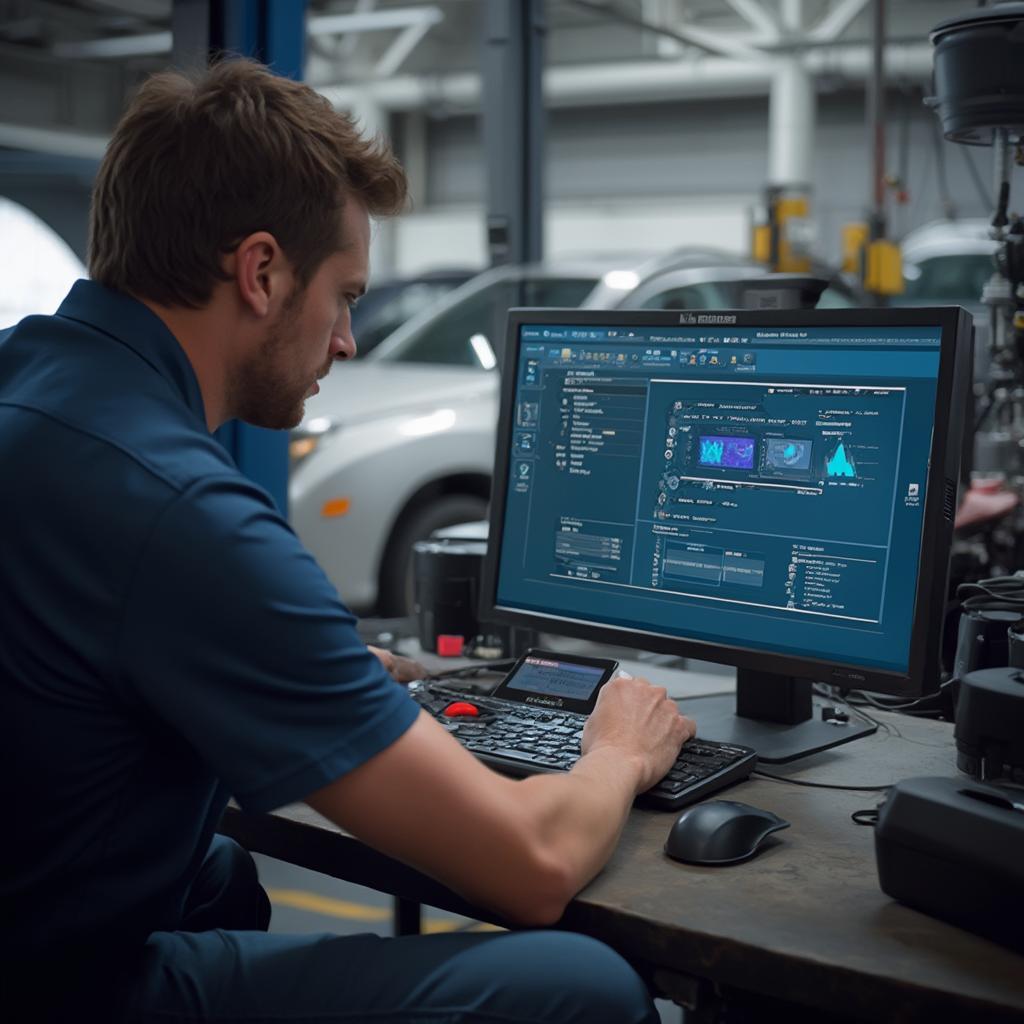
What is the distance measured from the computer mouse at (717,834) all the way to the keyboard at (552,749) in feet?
0.32

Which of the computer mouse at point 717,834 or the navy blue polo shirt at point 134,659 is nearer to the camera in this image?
the navy blue polo shirt at point 134,659

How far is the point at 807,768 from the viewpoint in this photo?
1562 millimetres

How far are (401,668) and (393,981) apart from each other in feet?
2.51

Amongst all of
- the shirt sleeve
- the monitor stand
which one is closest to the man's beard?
the shirt sleeve

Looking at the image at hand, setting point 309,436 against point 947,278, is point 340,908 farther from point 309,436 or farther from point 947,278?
point 947,278

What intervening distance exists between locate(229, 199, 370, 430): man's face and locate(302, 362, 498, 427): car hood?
3.25m

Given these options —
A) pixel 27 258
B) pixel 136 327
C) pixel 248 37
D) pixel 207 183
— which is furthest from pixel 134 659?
pixel 27 258

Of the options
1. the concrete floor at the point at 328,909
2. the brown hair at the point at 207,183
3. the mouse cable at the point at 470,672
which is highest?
the brown hair at the point at 207,183

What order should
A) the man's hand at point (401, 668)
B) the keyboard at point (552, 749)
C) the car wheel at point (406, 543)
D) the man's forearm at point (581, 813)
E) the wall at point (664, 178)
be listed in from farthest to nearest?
the wall at point (664, 178)
the car wheel at point (406, 543)
the man's hand at point (401, 668)
the keyboard at point (552, 749)
the man's forearm at point (581, 813)

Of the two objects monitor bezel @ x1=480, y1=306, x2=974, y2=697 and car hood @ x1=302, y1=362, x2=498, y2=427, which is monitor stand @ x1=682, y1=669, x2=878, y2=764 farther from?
car hood @ x1=302, y1=362, x2=498, y2=427

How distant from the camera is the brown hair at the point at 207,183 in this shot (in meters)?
1.22

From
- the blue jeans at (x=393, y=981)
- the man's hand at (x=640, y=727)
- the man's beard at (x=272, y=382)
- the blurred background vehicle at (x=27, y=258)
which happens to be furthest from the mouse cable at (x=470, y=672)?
the blurred background vehicle at (x=27, y=258)

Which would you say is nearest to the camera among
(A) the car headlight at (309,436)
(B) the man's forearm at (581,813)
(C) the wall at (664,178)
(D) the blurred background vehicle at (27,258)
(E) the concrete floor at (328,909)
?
(B) the man's forearm at (581,813)

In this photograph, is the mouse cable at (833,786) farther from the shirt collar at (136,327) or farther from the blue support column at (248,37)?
the blue support column at (248,37)
